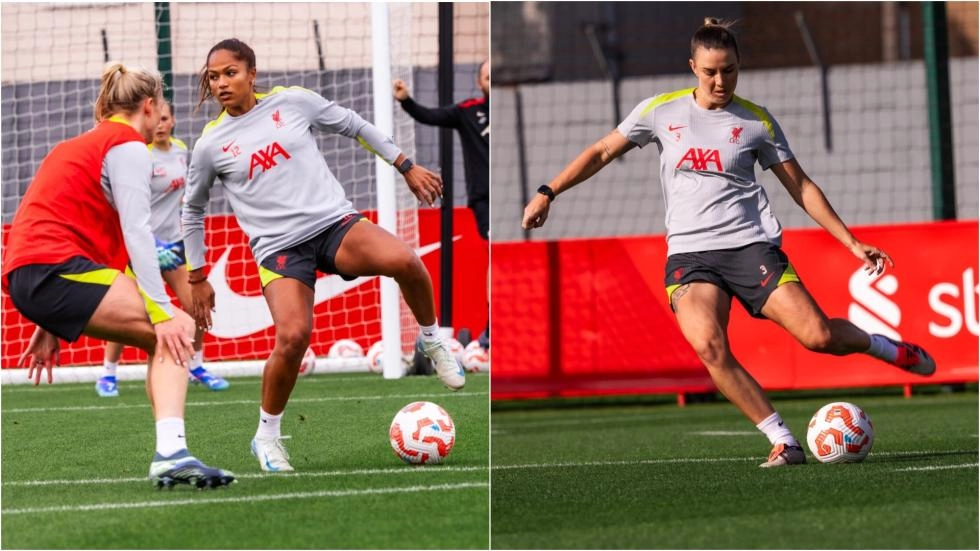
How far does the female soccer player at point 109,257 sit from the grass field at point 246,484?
368mm

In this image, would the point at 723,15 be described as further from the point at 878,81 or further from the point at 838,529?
the point at 838,529

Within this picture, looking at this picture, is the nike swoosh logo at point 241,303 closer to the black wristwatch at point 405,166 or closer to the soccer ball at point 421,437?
the black wristwatch at point 405,166

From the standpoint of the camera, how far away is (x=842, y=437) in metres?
6.74

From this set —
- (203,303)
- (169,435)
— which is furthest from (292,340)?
(169,435)

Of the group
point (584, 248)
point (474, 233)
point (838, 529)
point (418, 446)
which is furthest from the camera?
A: point (474, 233)

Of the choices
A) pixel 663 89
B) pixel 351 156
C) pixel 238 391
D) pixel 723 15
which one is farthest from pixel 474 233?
pixel 723 15

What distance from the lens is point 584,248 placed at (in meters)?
12.4

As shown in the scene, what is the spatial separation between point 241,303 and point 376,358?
1721mm

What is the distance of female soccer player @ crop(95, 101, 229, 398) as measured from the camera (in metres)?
11.2

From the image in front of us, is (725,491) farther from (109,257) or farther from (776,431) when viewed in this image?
(109,257)

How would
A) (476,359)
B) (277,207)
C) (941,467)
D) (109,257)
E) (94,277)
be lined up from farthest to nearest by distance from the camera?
(476,359), (277,207), (941,467), (109,257), (94,277)

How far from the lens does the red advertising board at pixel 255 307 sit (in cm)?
1367

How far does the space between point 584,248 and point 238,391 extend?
3.08 metres

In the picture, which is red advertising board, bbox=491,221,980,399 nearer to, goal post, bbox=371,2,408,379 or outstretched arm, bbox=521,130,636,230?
goal post, bbox=371,2,408,379
